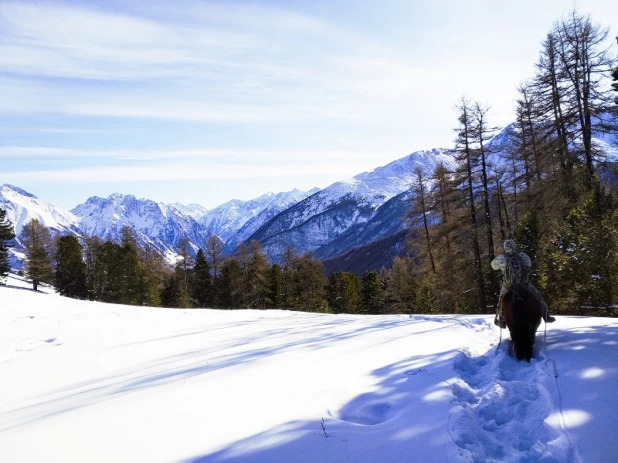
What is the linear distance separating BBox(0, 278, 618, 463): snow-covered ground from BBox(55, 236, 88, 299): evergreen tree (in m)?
43.2

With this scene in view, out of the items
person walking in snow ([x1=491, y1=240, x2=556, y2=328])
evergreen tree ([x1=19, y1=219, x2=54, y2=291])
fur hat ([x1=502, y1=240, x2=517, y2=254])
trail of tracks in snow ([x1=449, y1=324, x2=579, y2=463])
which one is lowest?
trail of tracks in snow ([x1=449, y1=324, x2=579, y2=463])

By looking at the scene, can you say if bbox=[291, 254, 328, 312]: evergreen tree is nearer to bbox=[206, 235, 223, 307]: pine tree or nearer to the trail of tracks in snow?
bbox=[206, 235, 223, 307]: pine tree

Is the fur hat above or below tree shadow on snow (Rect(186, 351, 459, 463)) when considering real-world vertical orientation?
above

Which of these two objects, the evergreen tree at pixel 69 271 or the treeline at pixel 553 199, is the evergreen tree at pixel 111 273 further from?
the treeline at pixel 553 199

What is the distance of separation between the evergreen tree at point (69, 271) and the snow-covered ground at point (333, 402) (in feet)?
142

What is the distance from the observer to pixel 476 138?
2244 centimetres

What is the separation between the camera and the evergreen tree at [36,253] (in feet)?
137

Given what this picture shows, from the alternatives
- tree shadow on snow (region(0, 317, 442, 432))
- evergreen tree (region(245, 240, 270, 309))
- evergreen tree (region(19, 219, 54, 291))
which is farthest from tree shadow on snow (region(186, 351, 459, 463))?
evergreen tree (region(19, 219, 54, 291))

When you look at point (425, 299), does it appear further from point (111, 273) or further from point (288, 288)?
point (111, 273)

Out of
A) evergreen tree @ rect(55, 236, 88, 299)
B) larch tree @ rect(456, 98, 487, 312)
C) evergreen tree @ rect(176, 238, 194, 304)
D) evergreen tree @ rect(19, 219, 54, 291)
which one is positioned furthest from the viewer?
evergreen tree @ rect(176, 238, 194, 304)

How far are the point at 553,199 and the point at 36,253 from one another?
47.7 m

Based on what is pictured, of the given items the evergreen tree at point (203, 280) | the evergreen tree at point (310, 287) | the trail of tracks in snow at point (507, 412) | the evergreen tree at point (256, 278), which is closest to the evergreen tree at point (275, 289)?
the evergreen tree at point (256, 278)

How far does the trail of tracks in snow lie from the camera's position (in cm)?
362

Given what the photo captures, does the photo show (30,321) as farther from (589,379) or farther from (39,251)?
(39,251)
